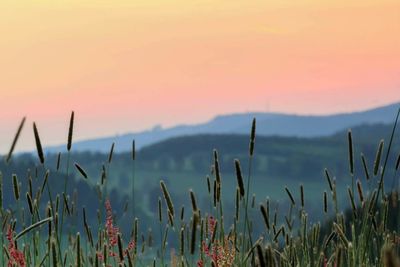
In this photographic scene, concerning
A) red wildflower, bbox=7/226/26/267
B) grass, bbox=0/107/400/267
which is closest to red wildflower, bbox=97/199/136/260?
grass, bbox=0/107/400/267

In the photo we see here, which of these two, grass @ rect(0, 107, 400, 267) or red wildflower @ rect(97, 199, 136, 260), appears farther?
red wildflower @ rect(97, 199, 136, 260)

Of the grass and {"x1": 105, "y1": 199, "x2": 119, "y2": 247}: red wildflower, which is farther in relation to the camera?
{"x1": 105, "y1": 199, "x2": 119, "y2": 247}: red wildflower

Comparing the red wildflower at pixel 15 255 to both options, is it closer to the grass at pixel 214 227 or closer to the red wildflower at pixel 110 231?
the grass at pixel 214 227

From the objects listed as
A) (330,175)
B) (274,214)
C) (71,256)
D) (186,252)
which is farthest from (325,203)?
(71,256)

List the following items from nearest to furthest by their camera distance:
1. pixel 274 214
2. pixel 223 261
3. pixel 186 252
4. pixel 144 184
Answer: pixel 223 261 < pixel 186 252 < pixel 274 214 < pixel 144 184

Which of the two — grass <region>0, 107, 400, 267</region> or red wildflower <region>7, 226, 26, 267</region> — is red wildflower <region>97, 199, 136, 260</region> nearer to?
grass <region>0, 107, 400, 267</region>

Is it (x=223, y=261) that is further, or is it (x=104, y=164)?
(x=104, y=164)

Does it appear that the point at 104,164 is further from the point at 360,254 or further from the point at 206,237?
the point at 360,254

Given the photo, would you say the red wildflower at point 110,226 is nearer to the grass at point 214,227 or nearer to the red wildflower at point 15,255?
the grass at point 214,227

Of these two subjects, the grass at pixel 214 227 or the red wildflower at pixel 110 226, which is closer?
the grass at pixel 214 227

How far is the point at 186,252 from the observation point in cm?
620

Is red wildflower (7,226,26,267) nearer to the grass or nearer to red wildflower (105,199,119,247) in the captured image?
the grass

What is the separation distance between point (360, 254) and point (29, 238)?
2.54 meters

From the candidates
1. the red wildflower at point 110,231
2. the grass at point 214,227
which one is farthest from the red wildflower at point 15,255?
the red wildflower at point 110,231
